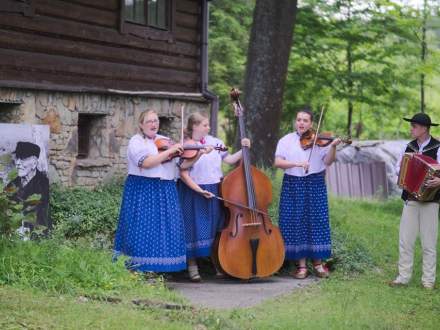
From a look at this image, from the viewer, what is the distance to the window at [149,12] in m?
13.5

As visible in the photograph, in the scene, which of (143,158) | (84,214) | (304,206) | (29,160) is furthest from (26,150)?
(304,206)

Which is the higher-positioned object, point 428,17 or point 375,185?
point 428,17

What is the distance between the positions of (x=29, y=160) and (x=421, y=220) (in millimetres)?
4713

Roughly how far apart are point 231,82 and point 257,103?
989cm

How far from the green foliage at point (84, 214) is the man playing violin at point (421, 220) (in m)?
3.38

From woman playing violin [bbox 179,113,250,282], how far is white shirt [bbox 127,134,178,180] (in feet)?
1.41

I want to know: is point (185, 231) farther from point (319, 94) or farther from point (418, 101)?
point (418, 101)

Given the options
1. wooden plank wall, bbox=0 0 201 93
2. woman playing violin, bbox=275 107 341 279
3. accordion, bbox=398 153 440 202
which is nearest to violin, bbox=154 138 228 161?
woman playing violin, bbox=275 107 341 279

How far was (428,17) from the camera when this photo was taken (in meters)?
23.7

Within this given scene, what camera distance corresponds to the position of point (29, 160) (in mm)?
9883

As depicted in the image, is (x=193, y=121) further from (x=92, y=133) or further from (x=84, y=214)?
(x=92, y=133)

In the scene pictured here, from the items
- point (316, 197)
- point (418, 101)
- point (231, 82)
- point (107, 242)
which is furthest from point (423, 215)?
point (418, 101)

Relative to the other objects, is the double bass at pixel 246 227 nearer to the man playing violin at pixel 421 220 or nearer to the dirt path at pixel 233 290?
the dirt path at pixel 233 290

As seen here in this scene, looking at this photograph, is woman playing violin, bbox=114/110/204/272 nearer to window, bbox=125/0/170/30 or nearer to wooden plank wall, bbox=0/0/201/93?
wooden plank wall, bbox=0/0/201/93
